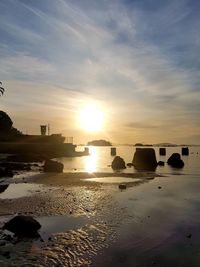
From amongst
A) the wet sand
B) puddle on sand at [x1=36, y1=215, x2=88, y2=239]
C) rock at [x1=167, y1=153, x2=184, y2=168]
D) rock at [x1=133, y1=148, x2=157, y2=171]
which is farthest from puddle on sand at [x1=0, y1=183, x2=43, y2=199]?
rock at [x1=167, y1=153, x2=184, y2=168]

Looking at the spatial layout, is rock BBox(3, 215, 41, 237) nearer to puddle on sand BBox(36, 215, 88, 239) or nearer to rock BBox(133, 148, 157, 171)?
puddle on sand BBox(36, 215, 88, 239)

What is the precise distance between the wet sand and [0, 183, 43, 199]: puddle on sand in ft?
2.79

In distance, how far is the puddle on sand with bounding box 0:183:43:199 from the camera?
3122cm

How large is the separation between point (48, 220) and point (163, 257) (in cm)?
856

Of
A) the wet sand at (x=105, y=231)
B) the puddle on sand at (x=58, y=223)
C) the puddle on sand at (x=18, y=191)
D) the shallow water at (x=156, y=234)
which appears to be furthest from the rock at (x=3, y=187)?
the puddle on sand at (x=58, y=223)

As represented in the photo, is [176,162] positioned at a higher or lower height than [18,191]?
higher

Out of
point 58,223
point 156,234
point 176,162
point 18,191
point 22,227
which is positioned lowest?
point 156,234

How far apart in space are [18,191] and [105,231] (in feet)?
56.0

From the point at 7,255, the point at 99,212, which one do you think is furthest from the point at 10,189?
the point at 7,255

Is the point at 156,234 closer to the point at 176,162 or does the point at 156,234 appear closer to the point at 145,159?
the point at 145,159

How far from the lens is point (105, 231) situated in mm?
19219

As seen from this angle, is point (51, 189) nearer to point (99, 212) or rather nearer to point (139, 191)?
point (139, 191)

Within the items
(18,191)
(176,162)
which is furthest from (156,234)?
(176,162)

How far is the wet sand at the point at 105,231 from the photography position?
14.5 meters
